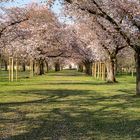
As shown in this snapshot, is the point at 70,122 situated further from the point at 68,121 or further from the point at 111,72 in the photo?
the point at 111,72

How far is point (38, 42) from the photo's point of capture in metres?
58.7

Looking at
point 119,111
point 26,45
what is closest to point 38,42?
point 26,45

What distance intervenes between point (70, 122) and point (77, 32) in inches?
1908

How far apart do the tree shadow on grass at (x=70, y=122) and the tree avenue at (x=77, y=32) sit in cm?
589

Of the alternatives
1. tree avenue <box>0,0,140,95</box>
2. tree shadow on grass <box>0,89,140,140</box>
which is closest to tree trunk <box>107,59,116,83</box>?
tree avenue <box>0,0,140,95</box>

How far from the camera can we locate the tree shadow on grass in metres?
12.0

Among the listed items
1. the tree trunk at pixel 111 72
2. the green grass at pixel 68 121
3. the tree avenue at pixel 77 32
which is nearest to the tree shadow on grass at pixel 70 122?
the green grass at pixel 68 121

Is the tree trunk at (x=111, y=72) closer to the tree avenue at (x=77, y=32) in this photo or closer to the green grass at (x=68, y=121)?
the tree avenue at (x=77, y=32)

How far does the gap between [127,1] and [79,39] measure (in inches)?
1488

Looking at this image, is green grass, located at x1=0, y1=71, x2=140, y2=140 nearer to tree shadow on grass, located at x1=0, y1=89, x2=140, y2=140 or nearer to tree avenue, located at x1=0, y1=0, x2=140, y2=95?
tree shadow on grass, located at x1=0, y1=89, x2=140, y2=140

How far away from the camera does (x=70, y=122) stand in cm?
1466

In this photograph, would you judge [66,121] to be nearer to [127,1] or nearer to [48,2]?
[48,2]

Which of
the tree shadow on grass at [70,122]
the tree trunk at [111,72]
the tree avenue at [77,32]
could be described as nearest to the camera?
the tree shadow on grass at [70,122]

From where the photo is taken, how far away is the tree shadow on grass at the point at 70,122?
12.0 m
